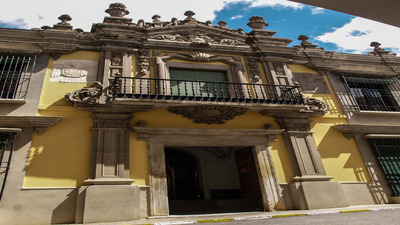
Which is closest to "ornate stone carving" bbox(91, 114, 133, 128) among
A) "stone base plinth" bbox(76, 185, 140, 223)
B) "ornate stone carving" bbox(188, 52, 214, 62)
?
"stone base plinth" bbox(76, 185, 140, 223)

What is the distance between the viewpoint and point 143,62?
778 centimetres

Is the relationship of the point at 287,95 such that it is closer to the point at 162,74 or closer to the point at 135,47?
the point at 162,74

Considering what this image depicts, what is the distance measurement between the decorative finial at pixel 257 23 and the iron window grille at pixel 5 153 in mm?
8881

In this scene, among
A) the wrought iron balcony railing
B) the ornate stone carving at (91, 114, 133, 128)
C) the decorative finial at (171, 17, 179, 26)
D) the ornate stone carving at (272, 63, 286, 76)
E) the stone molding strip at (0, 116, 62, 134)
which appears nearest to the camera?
the stone molding strip at (0, 116, 62, 134)

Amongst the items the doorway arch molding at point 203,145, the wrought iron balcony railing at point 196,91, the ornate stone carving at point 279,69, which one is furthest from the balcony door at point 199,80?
the ornate stone carving at point 279,69

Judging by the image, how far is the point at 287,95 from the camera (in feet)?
26.7

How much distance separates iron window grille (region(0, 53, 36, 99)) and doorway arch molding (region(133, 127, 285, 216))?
3358 millimetres

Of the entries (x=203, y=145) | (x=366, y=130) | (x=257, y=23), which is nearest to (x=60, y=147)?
(x=203, y=145)

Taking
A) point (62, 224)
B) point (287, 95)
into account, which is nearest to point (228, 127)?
point (287, 95)

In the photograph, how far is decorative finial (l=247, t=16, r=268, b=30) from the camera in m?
9.91

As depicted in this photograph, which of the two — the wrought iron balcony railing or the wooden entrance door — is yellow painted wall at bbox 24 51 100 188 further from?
the wooden entrance door

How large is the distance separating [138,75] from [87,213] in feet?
13.5

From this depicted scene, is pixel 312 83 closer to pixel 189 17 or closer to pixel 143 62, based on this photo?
pixel 189 17

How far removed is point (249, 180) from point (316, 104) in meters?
3.51
